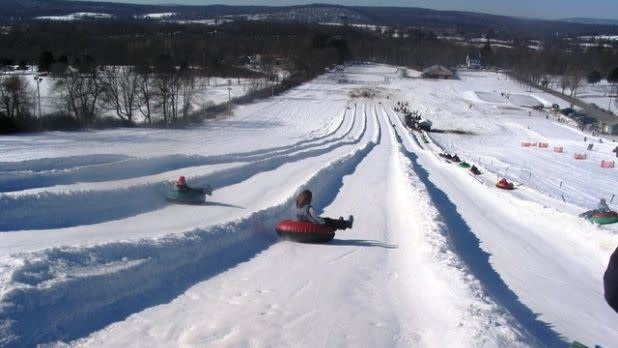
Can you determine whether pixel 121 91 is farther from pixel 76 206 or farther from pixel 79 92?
pixel 76 206

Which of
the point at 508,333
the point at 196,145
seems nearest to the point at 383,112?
the point at 196,145

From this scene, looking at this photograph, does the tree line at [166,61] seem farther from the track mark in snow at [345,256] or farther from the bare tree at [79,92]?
the track mark in snow at [345,256]

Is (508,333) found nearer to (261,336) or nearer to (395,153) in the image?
(261,336)

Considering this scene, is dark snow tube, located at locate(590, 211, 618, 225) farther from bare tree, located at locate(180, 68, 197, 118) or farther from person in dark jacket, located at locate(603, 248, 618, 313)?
bare tree, located at locate(180, 68, 197, 118)

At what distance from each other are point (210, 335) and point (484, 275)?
623 cm

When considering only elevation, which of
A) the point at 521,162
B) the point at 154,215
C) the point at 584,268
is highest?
the point at 154,215

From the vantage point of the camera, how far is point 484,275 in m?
10.6

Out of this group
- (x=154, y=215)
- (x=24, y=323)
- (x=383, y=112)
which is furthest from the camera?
(x=383, y=112)

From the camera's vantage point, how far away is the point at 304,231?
419 inches

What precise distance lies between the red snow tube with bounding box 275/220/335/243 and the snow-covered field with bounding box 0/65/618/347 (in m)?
0.26

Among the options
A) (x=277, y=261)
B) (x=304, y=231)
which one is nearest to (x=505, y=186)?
(x=304, y=231)

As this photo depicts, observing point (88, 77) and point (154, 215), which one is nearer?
point (154, 215)

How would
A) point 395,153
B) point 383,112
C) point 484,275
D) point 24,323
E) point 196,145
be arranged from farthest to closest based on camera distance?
point 383,112 → point 395,153 → point 196,145 → point 484,275 → point 24,323

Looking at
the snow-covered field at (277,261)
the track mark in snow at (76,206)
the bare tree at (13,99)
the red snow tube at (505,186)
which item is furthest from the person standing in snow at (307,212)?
the bare tree at (13,99)
